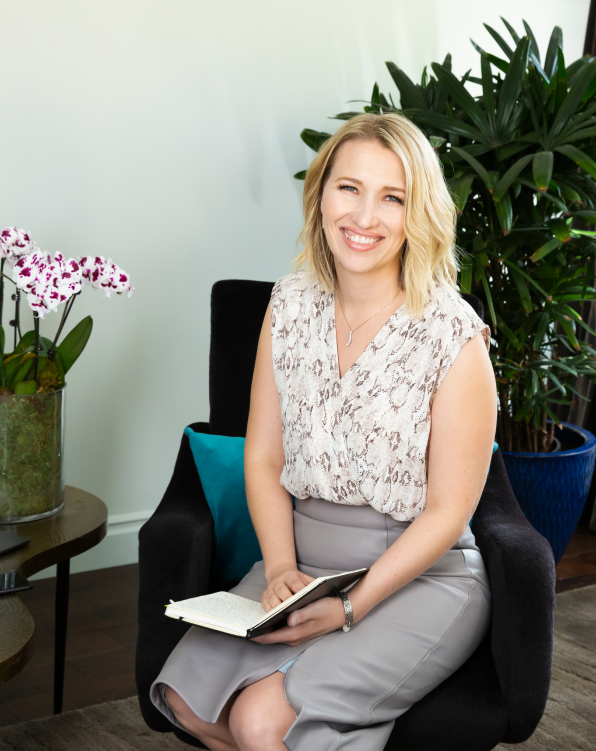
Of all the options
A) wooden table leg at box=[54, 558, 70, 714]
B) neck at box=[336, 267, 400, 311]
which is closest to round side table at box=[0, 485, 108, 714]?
wooden table leg at box=[54, 558, 70, 714]

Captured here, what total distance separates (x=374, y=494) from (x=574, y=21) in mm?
2741

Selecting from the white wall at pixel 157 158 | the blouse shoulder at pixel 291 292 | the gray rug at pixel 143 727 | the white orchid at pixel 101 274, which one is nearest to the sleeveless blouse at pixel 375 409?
the blouse shoulder at pixel 291 292

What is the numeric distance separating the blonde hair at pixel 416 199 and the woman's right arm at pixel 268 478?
0.32 metres

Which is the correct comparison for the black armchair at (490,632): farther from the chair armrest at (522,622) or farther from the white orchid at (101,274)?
the white orchid at (101,274)

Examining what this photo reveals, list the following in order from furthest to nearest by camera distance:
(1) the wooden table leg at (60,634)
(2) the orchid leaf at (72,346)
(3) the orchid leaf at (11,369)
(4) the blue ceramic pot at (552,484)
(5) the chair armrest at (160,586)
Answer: (4) the blue ceramic pot at (552,484) < (1) the wooden table leg at (60,634) < (2) the orchid leaf at (72,346) < (3) the orchid leaf at (11,369) < (5) the chair armrest at (160,586)

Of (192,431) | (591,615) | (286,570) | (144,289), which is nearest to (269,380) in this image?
(192,431)

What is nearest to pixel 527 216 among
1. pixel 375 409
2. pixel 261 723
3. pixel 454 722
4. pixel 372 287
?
pixel 372 287

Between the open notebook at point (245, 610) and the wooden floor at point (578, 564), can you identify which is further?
the wooden floor at point (578, 564)

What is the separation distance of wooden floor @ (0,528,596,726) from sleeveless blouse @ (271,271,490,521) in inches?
33.9

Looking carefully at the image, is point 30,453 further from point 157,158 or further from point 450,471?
point 157,158

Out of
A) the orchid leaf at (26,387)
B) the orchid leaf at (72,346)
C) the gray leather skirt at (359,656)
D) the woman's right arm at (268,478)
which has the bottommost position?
the gray leather skirt at (359,656)

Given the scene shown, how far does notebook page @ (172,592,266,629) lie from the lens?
3.71 ft

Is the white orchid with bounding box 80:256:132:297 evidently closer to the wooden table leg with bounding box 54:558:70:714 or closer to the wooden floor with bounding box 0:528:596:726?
the wooden table leg with bounding box 54:558:70:714

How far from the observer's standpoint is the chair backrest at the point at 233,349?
181cm
